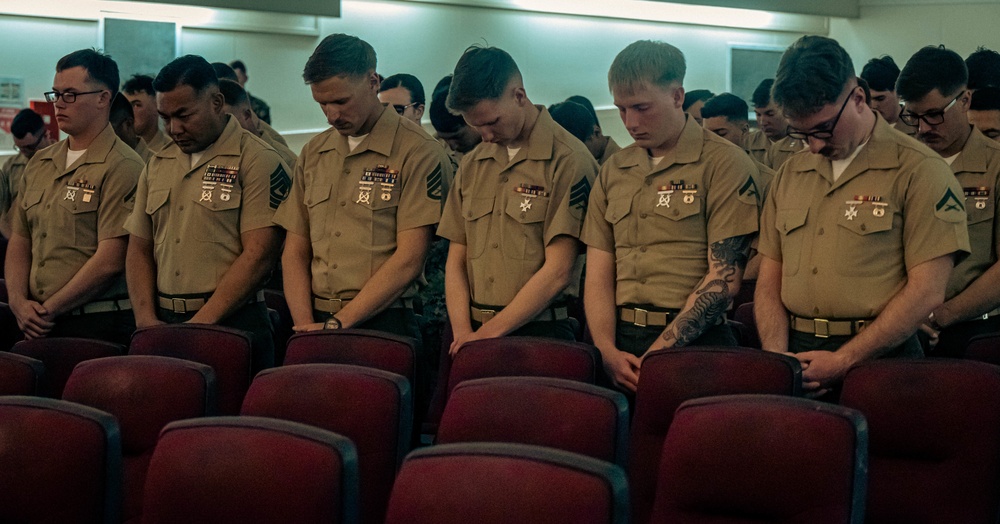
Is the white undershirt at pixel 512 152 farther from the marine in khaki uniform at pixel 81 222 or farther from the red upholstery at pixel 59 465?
the red upholstery at pixel 59 465

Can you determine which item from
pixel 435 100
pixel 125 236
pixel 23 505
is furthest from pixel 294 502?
pixel 435 100

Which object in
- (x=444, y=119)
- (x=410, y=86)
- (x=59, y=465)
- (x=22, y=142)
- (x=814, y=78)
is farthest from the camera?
(x=22, y=142)

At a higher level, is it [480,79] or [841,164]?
[480,79]

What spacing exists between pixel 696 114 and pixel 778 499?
15.1ft

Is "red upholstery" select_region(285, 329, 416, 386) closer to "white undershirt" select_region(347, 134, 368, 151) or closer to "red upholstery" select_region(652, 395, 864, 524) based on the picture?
"white undershirt" select_region(347, 134, 368, 151)

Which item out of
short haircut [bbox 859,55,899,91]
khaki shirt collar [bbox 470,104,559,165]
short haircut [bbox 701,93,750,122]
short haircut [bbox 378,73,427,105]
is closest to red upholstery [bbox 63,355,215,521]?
khaki shirt collar [bbox 470,104,559,165]

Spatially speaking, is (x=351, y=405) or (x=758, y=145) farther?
(x=758, y=145)

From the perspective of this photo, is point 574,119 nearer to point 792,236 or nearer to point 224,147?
point 224,147

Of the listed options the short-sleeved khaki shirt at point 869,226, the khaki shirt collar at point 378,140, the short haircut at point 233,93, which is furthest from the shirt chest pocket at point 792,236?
the short haircut at point 233,93

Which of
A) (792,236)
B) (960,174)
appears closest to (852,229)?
(792,236)

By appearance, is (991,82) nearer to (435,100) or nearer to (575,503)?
(435,100)

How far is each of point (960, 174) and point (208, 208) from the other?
8.62 ft

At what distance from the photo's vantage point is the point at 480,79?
3.54 metres

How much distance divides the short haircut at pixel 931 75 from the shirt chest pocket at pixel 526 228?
3.98 feet
